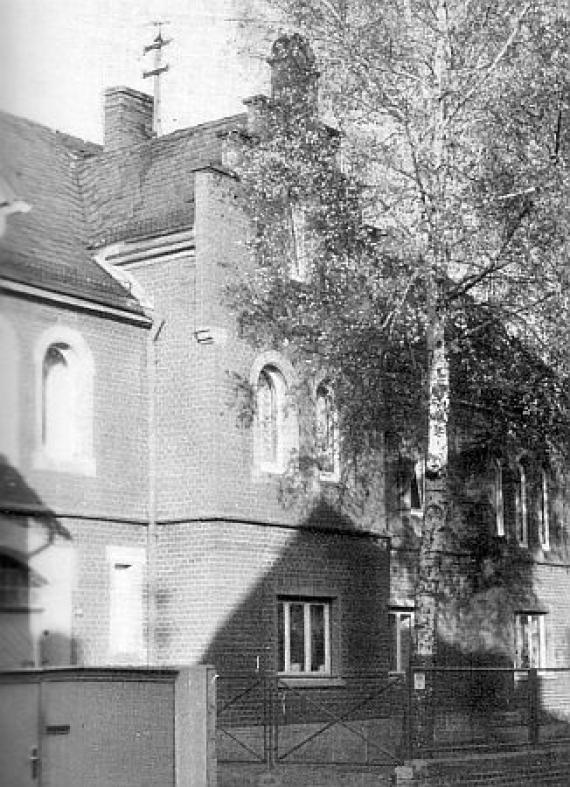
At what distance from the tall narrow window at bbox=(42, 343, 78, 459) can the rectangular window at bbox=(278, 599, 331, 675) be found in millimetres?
4180

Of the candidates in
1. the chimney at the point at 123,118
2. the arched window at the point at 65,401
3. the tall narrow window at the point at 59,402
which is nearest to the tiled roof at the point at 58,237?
the arched window at the point at 65,401

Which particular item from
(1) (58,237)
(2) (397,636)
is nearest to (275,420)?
(1) (58,237)

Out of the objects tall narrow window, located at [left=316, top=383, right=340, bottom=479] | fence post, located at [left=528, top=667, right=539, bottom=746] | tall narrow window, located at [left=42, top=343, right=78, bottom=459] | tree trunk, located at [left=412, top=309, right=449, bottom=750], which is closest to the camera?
tree trunk, located at [left=412, top=309, right=449, bottom=750]

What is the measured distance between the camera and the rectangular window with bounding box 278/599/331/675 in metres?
20.6

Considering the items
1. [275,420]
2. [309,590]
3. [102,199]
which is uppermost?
[102,199]

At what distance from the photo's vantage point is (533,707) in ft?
60.4

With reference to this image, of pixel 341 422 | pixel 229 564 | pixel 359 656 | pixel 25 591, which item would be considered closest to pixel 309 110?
pixel 341 422

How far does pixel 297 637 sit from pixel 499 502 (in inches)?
299

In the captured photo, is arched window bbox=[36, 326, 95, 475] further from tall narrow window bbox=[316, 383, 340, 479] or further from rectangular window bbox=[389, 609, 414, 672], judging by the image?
rectangular window bbox=[389, 609, 414, 672]

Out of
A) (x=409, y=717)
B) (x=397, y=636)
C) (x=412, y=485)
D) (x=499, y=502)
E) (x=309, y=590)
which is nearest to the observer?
(x=409, y=717)

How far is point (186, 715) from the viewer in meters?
11.6

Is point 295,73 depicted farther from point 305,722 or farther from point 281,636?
point 305,722

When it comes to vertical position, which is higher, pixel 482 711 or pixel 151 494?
pixel 151 494

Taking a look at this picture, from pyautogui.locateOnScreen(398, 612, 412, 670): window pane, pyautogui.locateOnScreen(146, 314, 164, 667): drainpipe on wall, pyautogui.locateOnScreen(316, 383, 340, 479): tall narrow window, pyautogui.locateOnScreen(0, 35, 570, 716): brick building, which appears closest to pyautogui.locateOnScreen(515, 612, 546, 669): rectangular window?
pyautogui.locateOnScreen(398, 612, 412, 670): window pane
